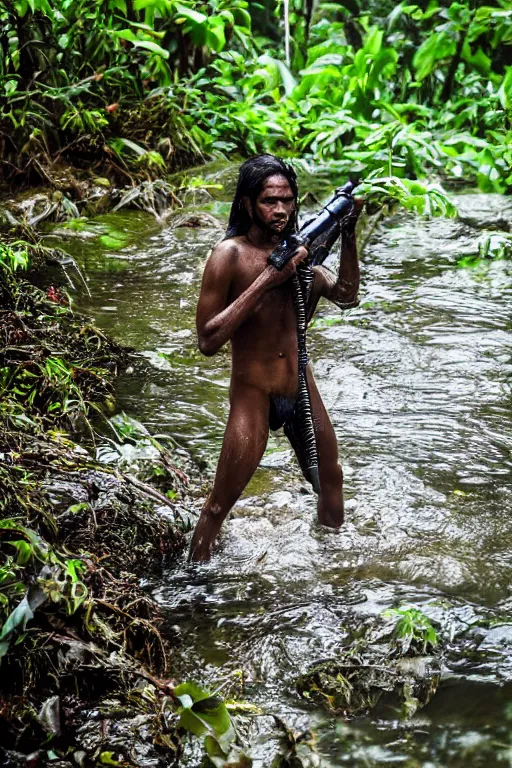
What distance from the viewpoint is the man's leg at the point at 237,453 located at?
3.80 m

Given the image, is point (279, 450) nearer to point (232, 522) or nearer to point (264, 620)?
point (232, 522)

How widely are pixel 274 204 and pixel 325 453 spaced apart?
1.09 metres

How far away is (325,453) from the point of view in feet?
13.2

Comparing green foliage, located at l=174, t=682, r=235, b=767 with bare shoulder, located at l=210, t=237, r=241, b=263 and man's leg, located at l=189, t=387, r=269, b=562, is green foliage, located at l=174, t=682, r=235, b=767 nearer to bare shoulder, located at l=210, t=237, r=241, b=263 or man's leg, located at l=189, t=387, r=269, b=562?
man's leg, located at l=189, t=387, r=269, b=562

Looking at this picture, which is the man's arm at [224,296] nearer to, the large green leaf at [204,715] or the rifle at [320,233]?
the rifle at [320,233]

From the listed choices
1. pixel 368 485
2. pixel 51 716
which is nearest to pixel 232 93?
pixel 368 485

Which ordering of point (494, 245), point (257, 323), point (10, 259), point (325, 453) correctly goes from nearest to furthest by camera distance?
point (257, 323) < point (325, 453) < point (10, 259) < point (494, 245)

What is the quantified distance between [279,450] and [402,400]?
906 millimetres

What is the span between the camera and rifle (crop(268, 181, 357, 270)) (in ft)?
11.6

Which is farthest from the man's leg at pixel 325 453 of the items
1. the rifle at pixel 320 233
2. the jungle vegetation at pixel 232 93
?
the jungle vegetation at pixel 232 93

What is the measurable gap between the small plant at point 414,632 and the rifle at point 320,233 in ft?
4.43

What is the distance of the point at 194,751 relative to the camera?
283cm

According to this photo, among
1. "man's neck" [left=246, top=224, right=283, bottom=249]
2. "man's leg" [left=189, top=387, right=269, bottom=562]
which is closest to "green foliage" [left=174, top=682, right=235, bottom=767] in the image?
"man's leg" [left=189, top=387, right=269, bottom=562]

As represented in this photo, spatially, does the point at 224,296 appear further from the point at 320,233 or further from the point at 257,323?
the point at 320,233
